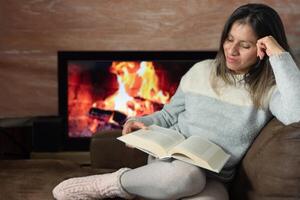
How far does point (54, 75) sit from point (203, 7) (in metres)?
0.84

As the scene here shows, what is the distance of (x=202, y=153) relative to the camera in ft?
4.22

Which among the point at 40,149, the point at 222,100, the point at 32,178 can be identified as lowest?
the point at 40,149

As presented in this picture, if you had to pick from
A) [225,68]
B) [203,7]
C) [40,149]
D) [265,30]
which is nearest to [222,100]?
[225,68]

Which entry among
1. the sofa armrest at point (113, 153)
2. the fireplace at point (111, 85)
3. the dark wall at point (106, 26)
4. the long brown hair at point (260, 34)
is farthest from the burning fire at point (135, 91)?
the long brown hair at point (260, 34)

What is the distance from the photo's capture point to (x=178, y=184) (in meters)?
1.26

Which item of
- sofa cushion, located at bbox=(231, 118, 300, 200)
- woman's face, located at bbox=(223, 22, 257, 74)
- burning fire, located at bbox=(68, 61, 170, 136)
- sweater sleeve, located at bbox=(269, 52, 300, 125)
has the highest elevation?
woman's face, located at bbox=(223, 22, 257, 74)

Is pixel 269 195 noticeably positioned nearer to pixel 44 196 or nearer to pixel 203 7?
pixel 44 196

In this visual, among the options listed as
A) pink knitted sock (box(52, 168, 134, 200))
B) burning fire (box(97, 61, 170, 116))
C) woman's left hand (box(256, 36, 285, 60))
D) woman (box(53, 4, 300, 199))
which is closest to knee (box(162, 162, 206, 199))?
woman (box(53, 4, 300, 199))

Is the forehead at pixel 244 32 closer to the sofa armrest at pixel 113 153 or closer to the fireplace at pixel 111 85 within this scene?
the sofa armrest at pixel 113 153

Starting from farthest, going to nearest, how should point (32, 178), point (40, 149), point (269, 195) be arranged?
point (40, 149) → point (32, 178) → point (269, 195)

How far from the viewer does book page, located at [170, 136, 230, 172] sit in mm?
1244

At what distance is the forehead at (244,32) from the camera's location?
1421 mm

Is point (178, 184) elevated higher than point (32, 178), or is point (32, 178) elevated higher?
point (178, 184)

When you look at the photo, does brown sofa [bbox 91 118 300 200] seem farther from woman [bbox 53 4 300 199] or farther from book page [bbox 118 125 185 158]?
book page [bbox 118 125 185 158]
